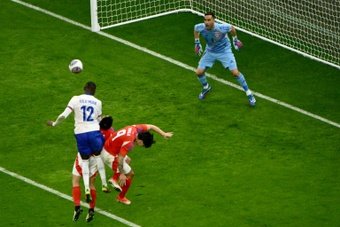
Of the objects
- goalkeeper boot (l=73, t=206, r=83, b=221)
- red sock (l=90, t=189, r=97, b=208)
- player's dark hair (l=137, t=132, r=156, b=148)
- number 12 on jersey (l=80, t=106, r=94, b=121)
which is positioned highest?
number 12 on jersey (l=80, t=106, r=94, b=121)

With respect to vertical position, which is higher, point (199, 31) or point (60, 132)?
point (199, 31)

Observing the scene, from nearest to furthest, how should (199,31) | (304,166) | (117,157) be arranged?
(117,157) → (304,166) → (199,31)

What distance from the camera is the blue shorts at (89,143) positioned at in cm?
2155

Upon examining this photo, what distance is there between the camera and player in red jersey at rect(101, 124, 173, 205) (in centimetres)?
2162

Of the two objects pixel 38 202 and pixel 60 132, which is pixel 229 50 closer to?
pixel 60 132

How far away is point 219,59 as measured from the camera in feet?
85.9

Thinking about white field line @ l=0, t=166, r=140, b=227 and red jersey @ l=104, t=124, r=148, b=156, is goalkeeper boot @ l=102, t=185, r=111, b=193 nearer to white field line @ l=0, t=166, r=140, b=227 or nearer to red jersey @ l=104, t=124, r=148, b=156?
white field line @ l=0, t=166, r=140, b=227

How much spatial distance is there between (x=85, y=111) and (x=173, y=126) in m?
4.07

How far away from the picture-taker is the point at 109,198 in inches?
891

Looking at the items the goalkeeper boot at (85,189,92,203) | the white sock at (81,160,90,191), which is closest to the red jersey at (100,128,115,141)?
the white sock at (81,160,90,191)

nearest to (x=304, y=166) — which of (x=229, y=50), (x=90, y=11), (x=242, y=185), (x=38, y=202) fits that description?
(x=242, y=185)

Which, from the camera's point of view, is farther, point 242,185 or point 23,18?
point 23,18

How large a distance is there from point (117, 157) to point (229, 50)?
17.4 ft

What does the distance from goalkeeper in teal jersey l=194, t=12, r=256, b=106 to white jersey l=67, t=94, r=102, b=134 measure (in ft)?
15.9
